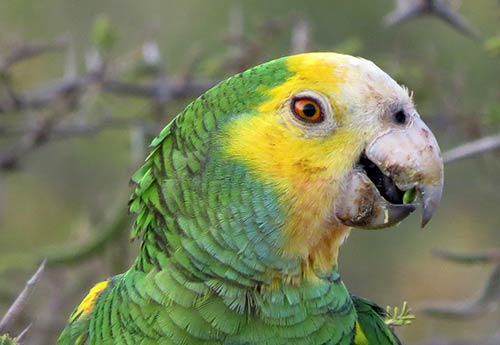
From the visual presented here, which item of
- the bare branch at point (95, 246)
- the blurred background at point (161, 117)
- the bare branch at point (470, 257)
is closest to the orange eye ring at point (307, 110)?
the bare branch at point (470, 257)

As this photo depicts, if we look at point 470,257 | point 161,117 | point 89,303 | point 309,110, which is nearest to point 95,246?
point 161,117

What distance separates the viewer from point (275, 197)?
1863mm

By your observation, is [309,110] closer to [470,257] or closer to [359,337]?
[359,337]

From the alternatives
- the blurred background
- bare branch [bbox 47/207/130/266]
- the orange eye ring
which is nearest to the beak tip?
the orange eye ring

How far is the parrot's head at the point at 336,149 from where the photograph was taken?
1.82 meters

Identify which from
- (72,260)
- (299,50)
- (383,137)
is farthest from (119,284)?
(299,50)

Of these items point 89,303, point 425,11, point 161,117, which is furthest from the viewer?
point 161,117

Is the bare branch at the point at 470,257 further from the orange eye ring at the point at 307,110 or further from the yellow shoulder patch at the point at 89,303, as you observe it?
the yellow shoulder patch at the point at 89,303

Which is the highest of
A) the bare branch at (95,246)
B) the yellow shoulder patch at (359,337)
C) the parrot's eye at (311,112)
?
the bare branch at (95,246)

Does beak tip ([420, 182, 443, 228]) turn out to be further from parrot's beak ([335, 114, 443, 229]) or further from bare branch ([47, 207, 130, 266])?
bare branch ([47, 207, 130, 266])

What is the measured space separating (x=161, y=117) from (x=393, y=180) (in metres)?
1.85

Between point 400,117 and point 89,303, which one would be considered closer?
point 400,117

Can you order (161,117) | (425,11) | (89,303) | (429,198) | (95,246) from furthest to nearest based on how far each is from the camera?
(161,117) → (95,246) → (425,11) → (89,303) → (429,198)

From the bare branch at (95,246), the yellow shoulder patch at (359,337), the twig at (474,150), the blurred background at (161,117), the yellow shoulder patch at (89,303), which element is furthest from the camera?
the blurred background at (161,117)
